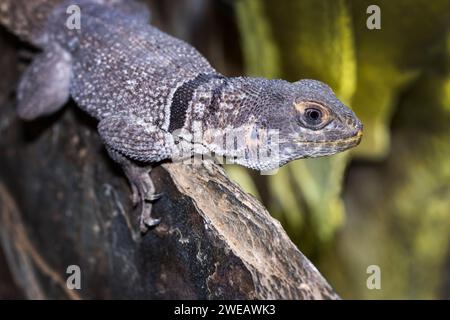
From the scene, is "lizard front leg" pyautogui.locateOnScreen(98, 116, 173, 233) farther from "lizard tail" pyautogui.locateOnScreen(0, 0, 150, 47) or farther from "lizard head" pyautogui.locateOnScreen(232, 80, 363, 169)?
"lizard tail" pyautogui.locateOnScreen(0, 0, 150, 47)

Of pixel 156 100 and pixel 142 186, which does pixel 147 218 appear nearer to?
pixel 142 186

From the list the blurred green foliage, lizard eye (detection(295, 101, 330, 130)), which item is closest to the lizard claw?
the blurred green foliage

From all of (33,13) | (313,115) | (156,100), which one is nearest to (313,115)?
(313,115)

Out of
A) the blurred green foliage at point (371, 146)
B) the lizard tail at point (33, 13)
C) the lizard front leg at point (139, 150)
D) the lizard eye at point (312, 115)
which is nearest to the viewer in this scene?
the lizard eye at point (312, 115)

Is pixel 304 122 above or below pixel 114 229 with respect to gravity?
above

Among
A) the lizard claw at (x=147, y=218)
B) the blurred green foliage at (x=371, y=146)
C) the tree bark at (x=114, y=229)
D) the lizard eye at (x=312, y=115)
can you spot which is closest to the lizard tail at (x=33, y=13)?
the tree bark at (x=114, y=229)

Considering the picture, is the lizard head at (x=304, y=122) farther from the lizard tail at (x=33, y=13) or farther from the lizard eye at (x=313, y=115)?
the lizard tail at (x=33, y=13)
